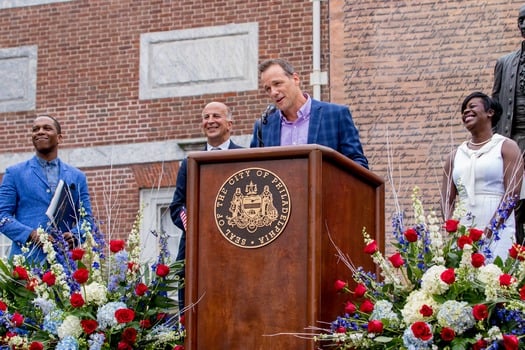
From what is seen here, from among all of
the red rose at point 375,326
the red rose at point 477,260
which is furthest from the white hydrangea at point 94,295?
the red rose at point 477,260

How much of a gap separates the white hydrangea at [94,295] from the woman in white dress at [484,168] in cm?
211

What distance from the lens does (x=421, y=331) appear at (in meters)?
4.63

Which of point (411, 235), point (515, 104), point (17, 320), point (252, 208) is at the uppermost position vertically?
point (515, 104)

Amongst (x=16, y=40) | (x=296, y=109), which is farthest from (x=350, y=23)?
(x=296, y=109)

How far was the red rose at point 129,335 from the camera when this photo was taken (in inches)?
217

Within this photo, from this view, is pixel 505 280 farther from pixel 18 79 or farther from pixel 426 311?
pixel 18 79

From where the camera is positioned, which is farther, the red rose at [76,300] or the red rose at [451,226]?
the red rose at [76,300]

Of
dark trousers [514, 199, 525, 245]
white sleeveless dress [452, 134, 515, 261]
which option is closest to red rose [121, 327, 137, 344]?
white sleeveless dress [452, 134, 515, 261]

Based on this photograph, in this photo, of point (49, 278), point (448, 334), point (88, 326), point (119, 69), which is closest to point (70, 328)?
point (88, 326)

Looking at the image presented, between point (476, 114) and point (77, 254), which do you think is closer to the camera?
point (77, 254)

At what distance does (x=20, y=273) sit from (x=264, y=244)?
1.60m

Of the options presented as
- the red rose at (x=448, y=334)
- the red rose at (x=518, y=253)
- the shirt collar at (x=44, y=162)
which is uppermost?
the shirt collar at (x=44, y=162)

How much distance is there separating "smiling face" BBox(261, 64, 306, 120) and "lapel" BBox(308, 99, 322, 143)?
0.26ft

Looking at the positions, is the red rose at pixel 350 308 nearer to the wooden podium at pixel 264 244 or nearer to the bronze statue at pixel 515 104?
the wooden podium at pixel 264 244
